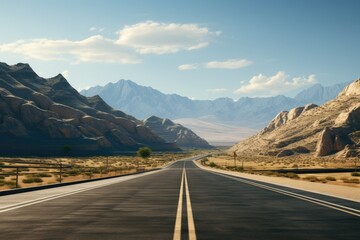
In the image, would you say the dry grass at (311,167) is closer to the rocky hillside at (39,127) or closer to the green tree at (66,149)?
the green tree at (66,149)

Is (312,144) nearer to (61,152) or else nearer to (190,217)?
(61,152)

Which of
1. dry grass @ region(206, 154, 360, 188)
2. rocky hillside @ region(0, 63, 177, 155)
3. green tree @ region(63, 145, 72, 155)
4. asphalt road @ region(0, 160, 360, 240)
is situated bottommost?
dry grass @ region(206, 154, 360, 188)

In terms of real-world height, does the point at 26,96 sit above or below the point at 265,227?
above

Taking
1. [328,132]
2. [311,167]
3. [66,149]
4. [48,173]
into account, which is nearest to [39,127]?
[66,149]


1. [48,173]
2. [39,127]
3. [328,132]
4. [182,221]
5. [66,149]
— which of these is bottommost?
[48,173]

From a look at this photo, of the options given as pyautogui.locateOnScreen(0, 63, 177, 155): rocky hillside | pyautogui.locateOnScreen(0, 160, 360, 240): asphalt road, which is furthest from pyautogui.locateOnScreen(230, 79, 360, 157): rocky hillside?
pyautogui.locateOnScreen(0, 160, 360, 240): asphalt road

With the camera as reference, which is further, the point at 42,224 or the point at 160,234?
the point at 42,224

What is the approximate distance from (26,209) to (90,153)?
533 ft

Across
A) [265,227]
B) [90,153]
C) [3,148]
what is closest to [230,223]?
[265,227]

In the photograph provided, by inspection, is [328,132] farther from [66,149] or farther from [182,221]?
[182,221]

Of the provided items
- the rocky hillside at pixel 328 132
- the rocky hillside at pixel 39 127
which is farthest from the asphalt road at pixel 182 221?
the rocky hillside at pixel 39 127

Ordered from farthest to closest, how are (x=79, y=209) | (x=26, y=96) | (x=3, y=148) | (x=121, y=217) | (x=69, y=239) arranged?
1. (x=26, y=96)
2. (x=3, y=148)
3. (x=79, y=209)
4. (x=121, y=217)
5. (x=69, y=239)

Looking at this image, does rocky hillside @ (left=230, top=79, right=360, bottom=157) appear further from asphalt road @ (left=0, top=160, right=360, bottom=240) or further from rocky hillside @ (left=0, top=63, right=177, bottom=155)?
asphalt road @ (left=0, top=160, right=360, bottom=240)

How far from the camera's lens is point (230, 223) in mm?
11070
